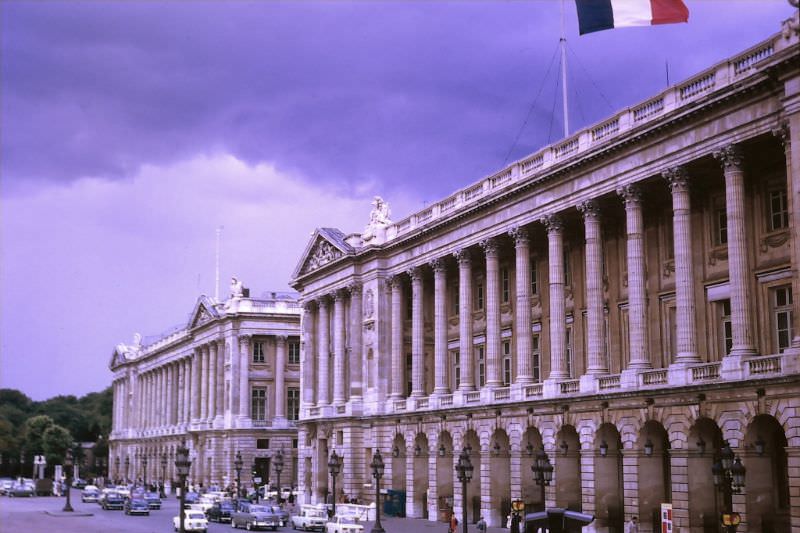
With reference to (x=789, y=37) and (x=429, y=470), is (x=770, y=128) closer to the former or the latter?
(x=789, y=37)

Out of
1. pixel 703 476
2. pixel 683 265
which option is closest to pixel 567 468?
pixel 703 476

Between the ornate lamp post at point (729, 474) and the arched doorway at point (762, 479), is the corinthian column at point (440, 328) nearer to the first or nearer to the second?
the arched doorway at point (762, 479)

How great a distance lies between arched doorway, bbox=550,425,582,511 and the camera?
54.9 meters

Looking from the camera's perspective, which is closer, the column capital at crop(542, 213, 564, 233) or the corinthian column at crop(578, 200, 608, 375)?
the corinthian column at crop(578, 200, 608, 375)

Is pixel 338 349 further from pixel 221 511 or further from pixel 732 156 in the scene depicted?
pixel 732 156

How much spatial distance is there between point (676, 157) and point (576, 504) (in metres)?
18.4

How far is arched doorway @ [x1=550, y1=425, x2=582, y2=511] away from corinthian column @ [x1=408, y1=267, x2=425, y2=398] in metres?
18.1

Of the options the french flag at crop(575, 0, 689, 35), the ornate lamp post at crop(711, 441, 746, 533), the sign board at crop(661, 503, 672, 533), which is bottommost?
the sign board at crop(661, 503, 672, 533)

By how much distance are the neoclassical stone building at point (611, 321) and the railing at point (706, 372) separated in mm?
66

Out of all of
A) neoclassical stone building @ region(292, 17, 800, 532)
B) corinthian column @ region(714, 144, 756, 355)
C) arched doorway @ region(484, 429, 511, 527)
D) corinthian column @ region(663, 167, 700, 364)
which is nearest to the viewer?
neoclassical stone building @ region(292, 17, 800, 532)

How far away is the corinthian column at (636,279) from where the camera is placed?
165 feet

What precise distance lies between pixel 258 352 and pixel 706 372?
244ft

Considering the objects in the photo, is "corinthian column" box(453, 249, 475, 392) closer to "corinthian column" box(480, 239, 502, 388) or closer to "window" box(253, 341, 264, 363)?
"corinthian column" box(480, 239, 502, 388)

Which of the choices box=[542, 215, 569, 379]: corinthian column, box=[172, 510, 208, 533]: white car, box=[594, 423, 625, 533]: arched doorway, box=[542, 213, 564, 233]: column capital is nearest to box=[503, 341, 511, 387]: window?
box=[542, 215, 569, 379]: corinthian column
